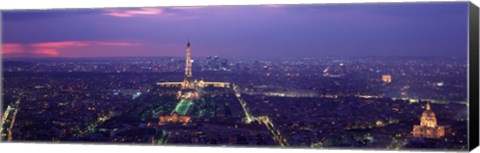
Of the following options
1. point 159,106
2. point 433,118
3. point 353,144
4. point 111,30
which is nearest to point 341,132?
point 353,144

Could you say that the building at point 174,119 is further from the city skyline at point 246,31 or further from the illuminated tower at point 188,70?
the city skyline at point 246,31

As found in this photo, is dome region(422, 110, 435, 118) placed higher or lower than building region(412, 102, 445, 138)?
higher

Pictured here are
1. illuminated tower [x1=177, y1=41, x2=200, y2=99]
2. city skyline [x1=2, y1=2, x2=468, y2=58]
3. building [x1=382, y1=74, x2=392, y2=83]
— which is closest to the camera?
city skyline [x1=2, y1=2, x2=468, y2=58]

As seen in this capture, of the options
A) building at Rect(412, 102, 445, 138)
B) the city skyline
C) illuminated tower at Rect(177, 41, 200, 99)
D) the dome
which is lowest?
building at Rect(412, 102, 445, 138)

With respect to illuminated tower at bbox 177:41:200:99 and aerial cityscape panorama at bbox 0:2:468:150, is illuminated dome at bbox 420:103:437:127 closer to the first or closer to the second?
aerial cityscape panorama at bbox 0:2:468:150

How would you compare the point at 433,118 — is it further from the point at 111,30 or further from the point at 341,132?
the point at 111,30

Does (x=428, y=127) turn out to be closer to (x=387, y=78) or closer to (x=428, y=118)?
(x=428, y=118)

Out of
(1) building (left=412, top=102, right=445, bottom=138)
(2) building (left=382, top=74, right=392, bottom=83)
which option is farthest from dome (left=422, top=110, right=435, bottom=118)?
(2) building (left=382, top=74, right=392, bottom=83)

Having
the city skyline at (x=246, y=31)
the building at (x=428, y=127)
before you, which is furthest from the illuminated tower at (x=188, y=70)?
the building at (x=428, y=127)

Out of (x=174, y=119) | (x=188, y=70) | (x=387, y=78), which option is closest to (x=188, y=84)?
(x=188, y=70)
